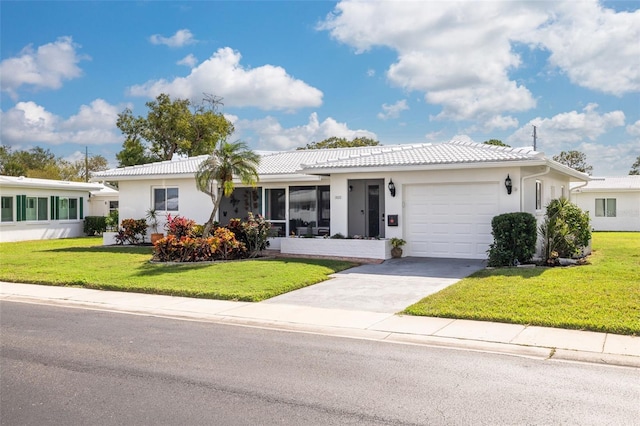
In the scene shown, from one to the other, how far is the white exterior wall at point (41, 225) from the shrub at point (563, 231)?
76.1 feet

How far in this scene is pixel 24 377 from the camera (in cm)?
606

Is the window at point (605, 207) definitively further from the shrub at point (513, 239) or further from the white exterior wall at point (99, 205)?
the white exterior wall at point (99, 205)

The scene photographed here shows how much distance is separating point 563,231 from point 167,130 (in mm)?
34796

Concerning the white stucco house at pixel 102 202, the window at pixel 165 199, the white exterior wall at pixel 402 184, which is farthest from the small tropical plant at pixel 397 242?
the white stucco house at pixel 102 202

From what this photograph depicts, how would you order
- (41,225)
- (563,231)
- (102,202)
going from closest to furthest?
(563,231) → (41,225) → (102,202)

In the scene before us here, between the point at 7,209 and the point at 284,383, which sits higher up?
the point at 7,209

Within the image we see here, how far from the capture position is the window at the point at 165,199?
22.6 meters

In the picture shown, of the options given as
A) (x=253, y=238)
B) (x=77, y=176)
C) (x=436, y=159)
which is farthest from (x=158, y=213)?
(x=77, y=176)

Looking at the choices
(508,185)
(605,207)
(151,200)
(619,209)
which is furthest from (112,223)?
(619,209)

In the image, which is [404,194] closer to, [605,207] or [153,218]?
[153,218]

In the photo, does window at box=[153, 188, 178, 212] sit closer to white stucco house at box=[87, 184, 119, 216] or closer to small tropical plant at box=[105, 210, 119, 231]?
small tropical plant at box=[105, 210, 119, 231]

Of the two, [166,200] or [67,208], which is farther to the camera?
[67,208]

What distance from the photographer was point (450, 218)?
53.9 feet

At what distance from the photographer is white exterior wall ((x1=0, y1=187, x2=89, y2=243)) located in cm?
2586
